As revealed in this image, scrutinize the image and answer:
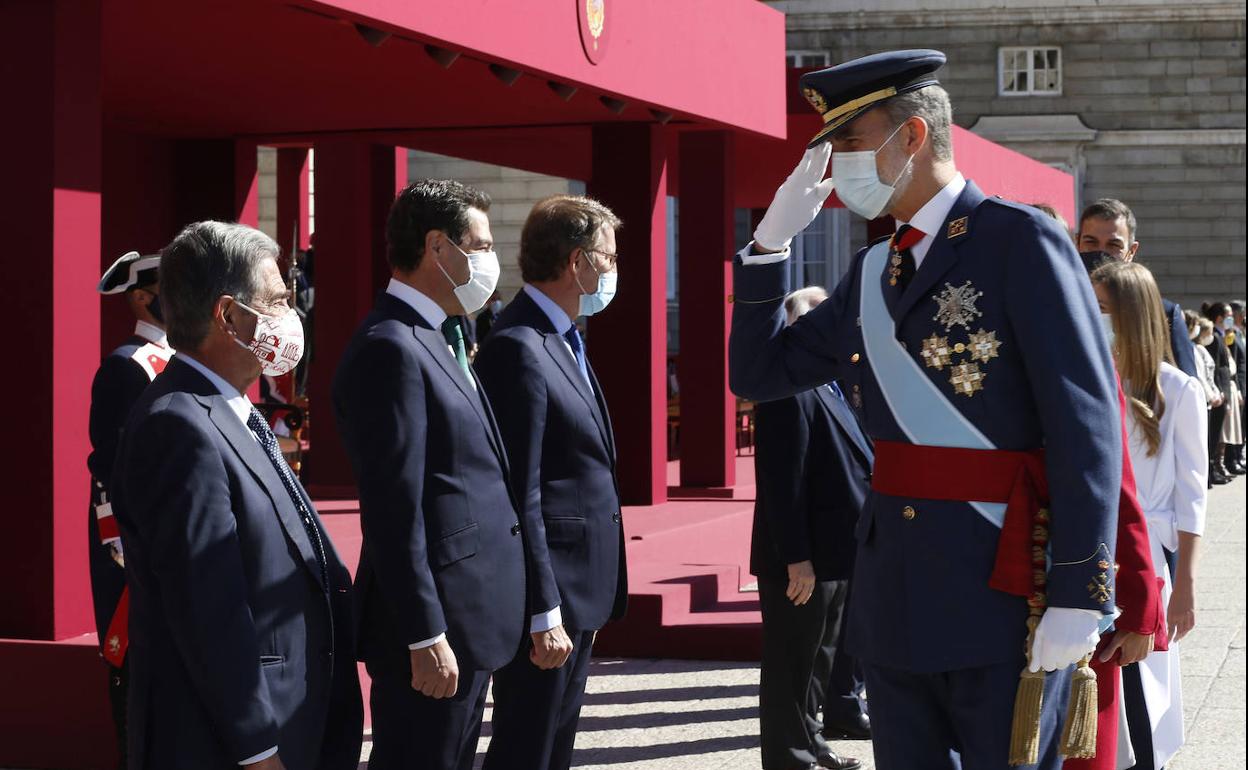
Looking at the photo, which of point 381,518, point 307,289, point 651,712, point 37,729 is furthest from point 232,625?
point 307,289

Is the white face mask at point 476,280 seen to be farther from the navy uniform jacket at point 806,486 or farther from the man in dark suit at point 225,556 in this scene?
the navy uniform jacket at point 806,486

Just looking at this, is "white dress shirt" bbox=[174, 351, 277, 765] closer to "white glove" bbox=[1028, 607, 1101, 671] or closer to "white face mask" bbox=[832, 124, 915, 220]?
"white face mask" bbox=[832, 124, 915, 220]

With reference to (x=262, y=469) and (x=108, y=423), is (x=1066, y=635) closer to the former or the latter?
(x=262, y=469)

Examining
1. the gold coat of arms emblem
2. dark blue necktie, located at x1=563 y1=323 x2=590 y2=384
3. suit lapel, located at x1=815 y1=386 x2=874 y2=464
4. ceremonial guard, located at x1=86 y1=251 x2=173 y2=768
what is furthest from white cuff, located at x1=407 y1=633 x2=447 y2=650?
the gold coat of arms emblem

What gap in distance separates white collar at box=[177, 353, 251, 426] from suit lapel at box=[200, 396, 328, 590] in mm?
24

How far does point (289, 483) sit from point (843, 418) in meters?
3.27

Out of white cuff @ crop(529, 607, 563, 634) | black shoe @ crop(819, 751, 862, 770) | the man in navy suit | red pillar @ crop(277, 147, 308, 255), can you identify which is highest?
red pillar @ crop(277, 147, 308, 255)

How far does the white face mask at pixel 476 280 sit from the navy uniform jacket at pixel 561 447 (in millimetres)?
312

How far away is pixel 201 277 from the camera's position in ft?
10.5

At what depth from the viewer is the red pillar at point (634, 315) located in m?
11.4

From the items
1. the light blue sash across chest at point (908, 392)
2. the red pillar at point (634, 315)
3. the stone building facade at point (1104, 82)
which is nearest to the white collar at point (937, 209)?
the light blue sash across chest at point (908, 392)

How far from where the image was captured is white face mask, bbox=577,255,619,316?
474 centimetres

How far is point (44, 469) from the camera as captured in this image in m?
6.04

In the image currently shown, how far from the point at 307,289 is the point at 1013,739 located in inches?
541
